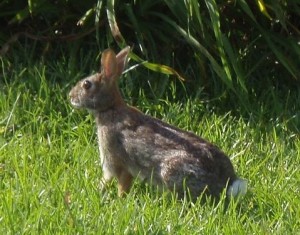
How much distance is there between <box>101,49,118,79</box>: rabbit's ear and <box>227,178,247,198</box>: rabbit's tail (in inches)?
34.9

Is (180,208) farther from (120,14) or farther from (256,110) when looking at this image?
(120,14)

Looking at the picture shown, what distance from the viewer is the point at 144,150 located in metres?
4.83

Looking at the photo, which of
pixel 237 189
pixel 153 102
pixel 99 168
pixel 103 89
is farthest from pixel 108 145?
pixel 153 102

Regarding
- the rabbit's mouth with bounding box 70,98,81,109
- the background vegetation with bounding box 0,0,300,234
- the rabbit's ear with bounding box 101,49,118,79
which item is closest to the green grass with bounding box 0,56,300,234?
the background vegetation with bounding box 0,0,300,234

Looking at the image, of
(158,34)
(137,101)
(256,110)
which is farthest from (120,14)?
(256,110)

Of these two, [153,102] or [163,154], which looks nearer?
[163,154]

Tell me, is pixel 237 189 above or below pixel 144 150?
below

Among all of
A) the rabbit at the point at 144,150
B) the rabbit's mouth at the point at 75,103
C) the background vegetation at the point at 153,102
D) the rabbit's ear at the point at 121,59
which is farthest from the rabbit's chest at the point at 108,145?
the rabbit's ear at the point at 121,59

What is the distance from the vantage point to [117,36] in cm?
582

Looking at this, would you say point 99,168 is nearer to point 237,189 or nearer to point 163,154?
point 163,154

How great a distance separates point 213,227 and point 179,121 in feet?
4.82

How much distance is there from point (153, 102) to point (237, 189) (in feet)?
4.53

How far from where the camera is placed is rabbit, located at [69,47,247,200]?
183 inches

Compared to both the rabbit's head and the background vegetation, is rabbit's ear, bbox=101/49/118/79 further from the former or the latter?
the background vegetation
